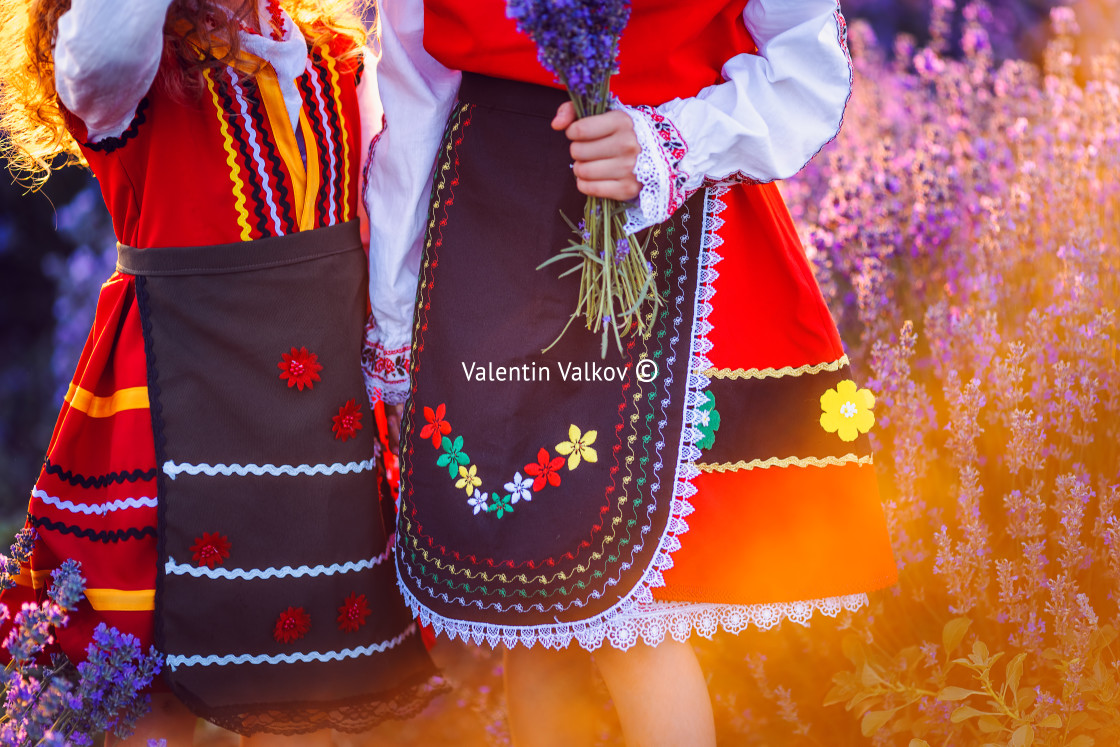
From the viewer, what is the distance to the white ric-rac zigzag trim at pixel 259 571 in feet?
4.65

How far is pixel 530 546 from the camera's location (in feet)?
4.30

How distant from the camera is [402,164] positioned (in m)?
1.48

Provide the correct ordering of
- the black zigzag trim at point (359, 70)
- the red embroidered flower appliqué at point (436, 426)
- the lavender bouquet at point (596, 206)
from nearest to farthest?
1. the lavender bouquet at point (596, 206)
2. the red embroidered flower appliqué at point (436, 426)
3. the black zigzag trim at point (359, 70)

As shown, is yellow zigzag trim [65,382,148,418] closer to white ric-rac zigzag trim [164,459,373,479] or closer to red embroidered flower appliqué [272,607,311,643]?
white ric-rac zigzag trim [164,459,373,479]

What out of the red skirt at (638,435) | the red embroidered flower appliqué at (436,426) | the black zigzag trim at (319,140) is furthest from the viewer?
the black zigzag trim at (319,140)

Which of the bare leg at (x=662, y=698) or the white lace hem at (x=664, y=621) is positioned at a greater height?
the white lace hem at (x=664, y=621)

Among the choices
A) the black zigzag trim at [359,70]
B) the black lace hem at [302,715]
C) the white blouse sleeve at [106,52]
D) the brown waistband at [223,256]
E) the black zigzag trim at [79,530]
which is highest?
the white blouse sleeve at [106,52]

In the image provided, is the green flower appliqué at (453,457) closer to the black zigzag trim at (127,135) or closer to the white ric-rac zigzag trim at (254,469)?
the white ric-rac zigzag trim at (254,469)

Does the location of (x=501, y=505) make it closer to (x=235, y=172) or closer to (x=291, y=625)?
(x=291, y=625)

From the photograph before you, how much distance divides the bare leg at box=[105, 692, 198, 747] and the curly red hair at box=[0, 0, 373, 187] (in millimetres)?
957

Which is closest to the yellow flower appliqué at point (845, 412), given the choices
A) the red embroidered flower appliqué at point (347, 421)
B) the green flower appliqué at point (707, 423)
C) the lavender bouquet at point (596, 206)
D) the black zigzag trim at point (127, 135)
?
the green flower appliqué at point (707, 423)

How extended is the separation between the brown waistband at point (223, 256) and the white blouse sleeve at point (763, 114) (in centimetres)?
58

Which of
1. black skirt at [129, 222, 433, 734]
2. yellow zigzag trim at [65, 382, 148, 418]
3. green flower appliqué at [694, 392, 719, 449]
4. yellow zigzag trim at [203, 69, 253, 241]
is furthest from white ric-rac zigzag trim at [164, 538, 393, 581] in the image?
green flower appliqué at [694, 392, 719, 449]

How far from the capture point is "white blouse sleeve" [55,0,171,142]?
1.21m
